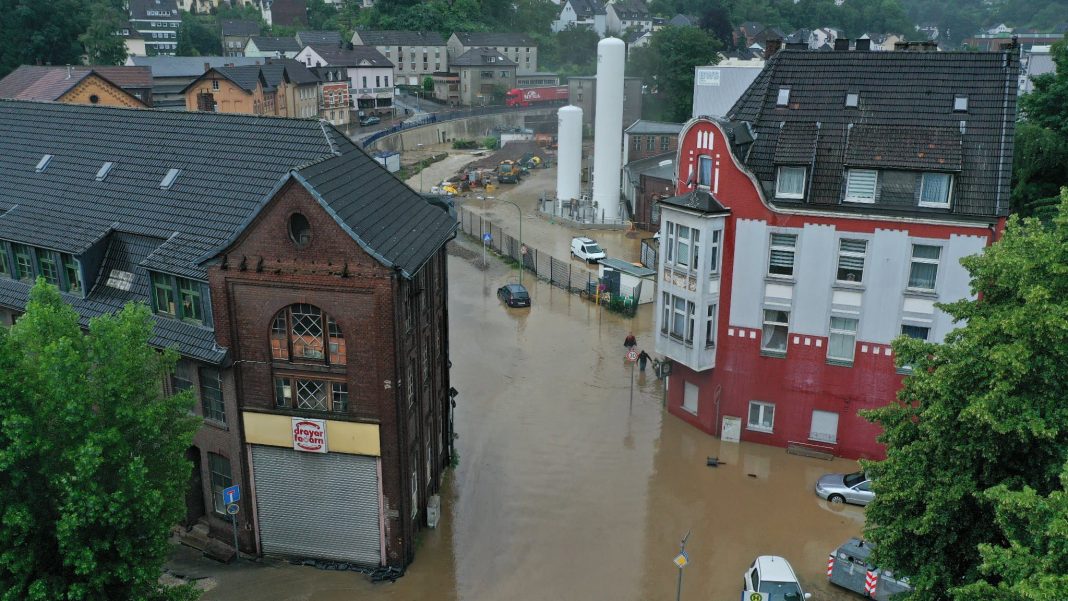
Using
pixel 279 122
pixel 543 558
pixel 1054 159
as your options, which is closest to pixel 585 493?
pixel 543 558

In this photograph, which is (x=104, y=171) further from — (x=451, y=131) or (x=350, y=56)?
(x=350, y=56)

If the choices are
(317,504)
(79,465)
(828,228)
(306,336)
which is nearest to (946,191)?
(828,228)

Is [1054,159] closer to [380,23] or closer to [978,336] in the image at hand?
[978,336]

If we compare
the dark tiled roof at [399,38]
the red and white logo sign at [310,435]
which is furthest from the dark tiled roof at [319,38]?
the red and white logo sign at [310,435]

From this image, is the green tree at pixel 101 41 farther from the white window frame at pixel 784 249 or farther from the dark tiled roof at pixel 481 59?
the white window frame at pixel 784 249

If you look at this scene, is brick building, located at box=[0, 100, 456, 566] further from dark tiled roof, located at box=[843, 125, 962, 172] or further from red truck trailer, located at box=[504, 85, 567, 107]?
red truck trailer, located at box=[504, 85, 567, 107]
